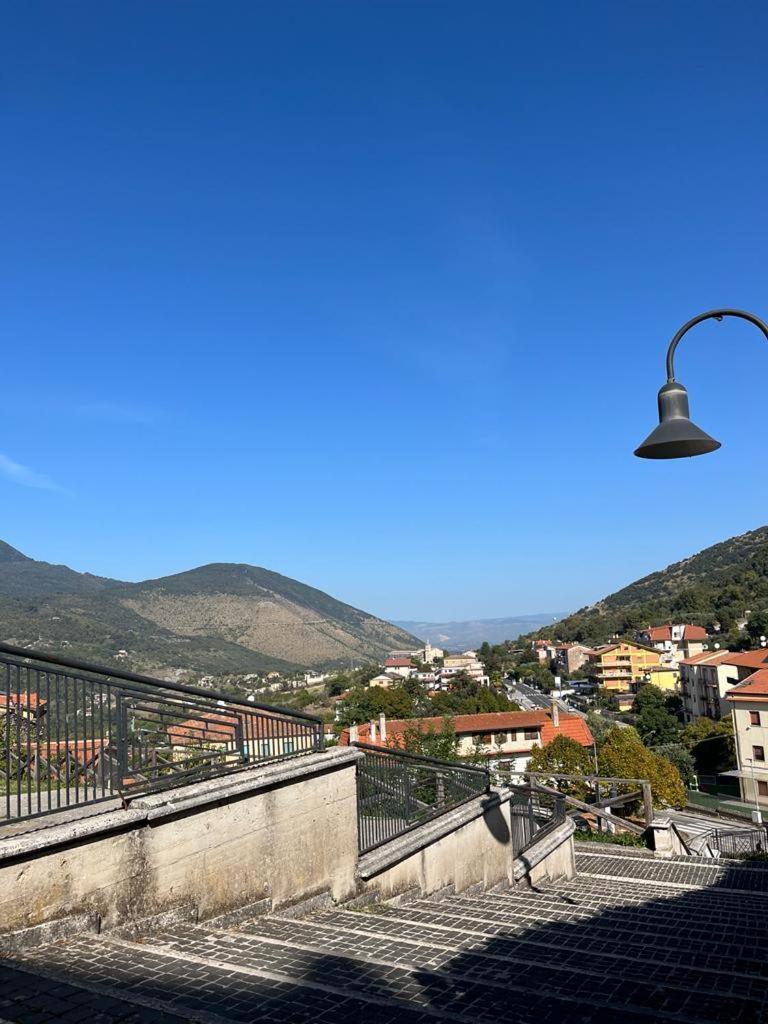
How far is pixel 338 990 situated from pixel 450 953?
4.62ft

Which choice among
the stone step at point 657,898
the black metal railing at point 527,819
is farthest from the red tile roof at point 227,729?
the black metal railing at point 527,819

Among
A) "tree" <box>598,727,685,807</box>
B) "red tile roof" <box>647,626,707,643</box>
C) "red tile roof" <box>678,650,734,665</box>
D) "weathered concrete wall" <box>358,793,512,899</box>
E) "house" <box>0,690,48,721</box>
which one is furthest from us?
"red tile roof" <box>647,626,707,643</box>

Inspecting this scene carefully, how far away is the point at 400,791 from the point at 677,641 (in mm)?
115802

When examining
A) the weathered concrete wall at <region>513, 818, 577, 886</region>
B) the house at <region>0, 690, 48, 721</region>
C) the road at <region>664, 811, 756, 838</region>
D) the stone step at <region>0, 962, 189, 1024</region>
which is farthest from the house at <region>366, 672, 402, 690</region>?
the stone step at <region>0, 962, 189, 1024</region>

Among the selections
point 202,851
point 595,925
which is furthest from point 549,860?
point 202,851

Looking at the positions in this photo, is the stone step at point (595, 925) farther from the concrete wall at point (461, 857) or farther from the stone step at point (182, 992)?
the stone step at point (182, 992)

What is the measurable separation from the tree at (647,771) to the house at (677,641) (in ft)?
223

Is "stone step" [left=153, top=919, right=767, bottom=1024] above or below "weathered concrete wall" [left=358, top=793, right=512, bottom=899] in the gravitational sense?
above

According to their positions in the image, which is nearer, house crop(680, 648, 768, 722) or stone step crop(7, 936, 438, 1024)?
stone step crop(7, 936, 438, 1024)

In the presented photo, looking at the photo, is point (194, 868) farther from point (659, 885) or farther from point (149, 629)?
point (149, 629)

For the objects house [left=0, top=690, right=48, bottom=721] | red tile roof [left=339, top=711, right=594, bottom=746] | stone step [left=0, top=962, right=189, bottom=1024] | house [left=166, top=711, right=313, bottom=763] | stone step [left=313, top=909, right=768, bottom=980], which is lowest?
red tile roof [left=339, top=711, right=594, bottom=746]

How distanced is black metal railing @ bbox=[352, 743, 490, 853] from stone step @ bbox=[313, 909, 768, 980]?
4.12 ft

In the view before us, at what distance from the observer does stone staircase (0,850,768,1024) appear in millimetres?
3648

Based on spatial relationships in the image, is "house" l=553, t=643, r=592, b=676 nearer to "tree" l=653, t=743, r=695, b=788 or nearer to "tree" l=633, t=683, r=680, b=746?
"tree" l=633, t=683, r=680, b=746
